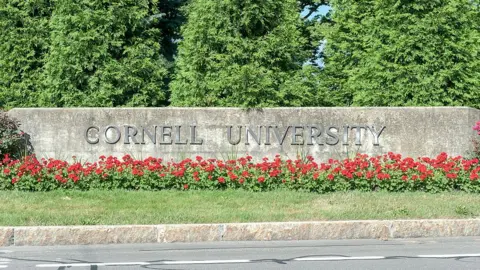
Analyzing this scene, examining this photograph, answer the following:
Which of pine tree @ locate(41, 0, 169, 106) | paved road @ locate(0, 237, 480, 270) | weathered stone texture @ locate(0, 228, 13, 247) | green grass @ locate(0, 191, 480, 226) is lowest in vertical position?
paved road @ locate(0, 237, 480, 270)

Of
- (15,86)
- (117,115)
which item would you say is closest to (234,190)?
(117,115)

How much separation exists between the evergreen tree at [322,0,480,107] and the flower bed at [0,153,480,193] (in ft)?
13.3

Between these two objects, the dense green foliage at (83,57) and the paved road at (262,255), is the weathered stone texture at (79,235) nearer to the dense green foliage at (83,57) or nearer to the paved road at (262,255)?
the paved road at (262,255)

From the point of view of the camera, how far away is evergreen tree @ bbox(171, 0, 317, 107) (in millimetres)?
15680

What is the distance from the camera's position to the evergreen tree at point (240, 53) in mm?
15680

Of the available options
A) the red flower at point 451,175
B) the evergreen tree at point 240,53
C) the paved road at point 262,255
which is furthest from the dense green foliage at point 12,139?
the red flower at point 451,175

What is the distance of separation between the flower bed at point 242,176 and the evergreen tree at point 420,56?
404cm

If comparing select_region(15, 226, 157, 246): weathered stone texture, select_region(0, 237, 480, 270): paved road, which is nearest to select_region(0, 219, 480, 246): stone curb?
select_region(15, 226, 157, 246): weathered stone texture

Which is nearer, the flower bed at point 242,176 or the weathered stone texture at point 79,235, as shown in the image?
the weathered stone texture at point 79,235

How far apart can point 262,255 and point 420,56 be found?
31.4 ft

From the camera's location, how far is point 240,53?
15.8 m

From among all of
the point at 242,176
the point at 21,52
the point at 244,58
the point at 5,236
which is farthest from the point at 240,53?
the point at 5,236

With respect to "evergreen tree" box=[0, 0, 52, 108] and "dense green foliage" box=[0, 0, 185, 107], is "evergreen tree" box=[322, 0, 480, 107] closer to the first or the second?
"dense green foliage" box=[0, 0, 185, 107]

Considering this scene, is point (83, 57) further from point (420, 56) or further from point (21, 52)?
point (420, 56)
